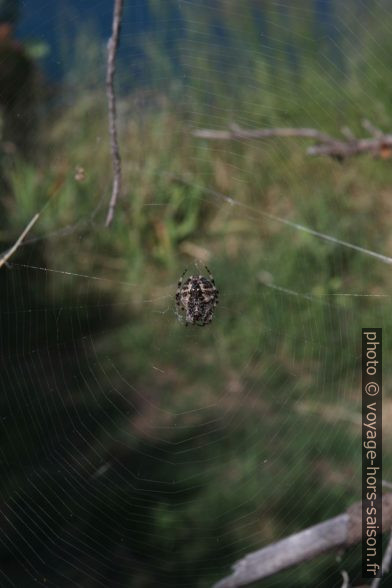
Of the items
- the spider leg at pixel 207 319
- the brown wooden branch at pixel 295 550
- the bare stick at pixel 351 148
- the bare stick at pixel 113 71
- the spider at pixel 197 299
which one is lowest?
the brown wooden branch at pixel 295 550

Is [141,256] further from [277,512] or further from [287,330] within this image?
[277,512]

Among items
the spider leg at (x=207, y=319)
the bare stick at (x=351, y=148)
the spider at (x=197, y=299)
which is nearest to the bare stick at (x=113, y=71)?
the bare stick at (x=351, y=148)

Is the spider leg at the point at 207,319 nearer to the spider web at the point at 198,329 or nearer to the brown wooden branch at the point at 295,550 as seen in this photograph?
the spider web at the point at 198,329

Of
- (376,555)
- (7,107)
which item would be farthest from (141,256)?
(376,555)

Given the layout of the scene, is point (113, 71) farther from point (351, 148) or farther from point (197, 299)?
point (197, 299)

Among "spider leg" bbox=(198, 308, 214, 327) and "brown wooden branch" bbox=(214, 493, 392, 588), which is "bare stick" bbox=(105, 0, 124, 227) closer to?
"brown wooden branch" bbox=(214, 493, 392, 588)
